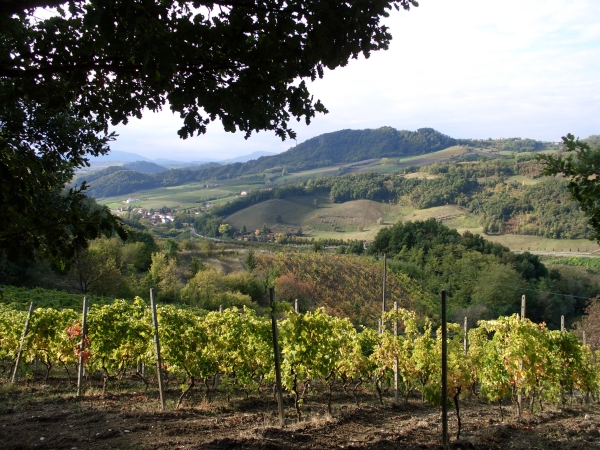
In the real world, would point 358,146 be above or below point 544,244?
above

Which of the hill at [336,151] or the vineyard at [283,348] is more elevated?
the hill at [336,151]

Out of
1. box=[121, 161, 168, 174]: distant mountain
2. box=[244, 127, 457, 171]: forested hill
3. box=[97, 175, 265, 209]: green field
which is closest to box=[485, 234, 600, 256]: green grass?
box=[97, 175, 265, 209]: green field

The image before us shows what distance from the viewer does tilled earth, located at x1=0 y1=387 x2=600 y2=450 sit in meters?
5.50

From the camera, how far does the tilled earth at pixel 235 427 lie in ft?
18.1

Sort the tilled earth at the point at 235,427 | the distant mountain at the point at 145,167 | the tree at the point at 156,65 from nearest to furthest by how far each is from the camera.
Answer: the tree at the point at 156,65 → the tilled earth at the point at 235,427 → the distant mountain at the point at 145,167

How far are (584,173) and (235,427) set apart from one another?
18.6 feet

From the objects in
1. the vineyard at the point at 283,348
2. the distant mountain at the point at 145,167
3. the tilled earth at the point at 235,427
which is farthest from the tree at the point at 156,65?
the distant mountain at the point at 145,167

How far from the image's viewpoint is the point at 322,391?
11.4 meters

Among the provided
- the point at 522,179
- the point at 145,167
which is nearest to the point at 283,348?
the point at 522,179

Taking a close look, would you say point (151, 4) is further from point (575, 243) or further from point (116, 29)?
point (575, 243)

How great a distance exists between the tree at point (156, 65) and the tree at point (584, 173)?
94.1 inches

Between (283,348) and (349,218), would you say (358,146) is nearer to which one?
(349,218)

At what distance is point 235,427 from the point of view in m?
6.58

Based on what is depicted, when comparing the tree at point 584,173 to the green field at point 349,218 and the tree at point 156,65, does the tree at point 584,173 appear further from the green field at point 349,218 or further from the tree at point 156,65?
the green field at point 349,218
